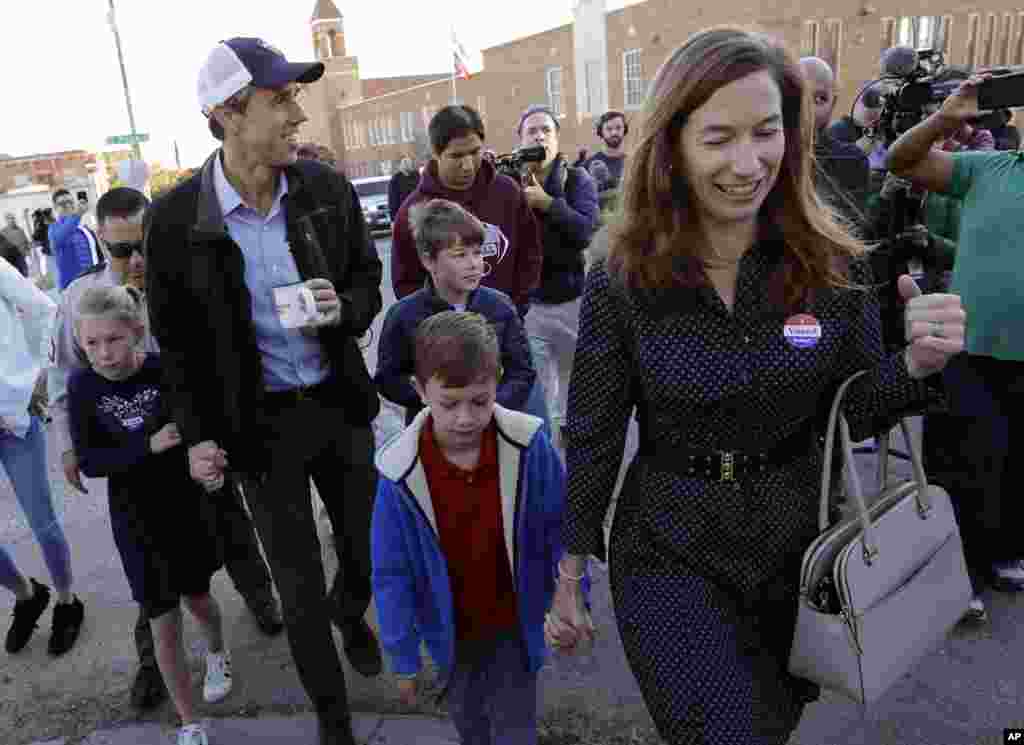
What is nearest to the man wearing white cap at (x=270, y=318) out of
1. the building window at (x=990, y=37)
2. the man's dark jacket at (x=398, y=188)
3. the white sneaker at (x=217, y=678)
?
the white sneaker at (x=217, y=678)

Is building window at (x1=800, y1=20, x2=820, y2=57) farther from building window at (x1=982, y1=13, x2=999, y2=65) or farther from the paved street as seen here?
the paved street

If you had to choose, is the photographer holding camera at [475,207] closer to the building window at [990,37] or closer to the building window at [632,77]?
the building window at [990,37]

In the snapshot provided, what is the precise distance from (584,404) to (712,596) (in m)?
0.47

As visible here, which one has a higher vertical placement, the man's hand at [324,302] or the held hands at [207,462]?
the man's hand at [324,302]

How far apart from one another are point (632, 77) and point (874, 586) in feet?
125

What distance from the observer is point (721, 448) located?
1642 mm

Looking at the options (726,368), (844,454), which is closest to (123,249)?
(726,368)

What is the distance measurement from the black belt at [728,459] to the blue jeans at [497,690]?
2.79ft

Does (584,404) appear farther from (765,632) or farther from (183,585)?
(183,585)

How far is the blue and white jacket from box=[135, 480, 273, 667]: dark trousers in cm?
131

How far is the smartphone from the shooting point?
242cm

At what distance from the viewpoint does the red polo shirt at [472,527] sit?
2.12m

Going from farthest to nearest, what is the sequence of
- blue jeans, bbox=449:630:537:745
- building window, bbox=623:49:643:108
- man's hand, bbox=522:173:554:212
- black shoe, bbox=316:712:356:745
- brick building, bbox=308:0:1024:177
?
building window, bbox=623:49:643:108
brick building, bbox=308:0:1024:177
man's hand, bbox=522:173:554:212
black shoe, bbox=316:712:356:745
blue jeans, bbox=449:630:537:745

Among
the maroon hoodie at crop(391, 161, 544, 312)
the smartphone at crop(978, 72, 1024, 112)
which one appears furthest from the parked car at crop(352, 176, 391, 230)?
the smartphone at crop(978, 72, 1024, 112)
